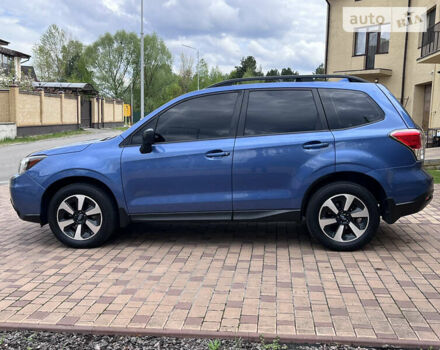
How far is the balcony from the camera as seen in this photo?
18.4 meters

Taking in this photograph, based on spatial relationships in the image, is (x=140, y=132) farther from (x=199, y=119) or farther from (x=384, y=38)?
(x=384, y=38)

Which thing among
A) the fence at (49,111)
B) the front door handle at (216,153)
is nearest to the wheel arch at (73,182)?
the front door handle at (216,153)

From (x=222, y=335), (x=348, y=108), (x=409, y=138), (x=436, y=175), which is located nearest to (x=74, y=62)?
(x=436, y=175)

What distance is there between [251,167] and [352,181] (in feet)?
3.67

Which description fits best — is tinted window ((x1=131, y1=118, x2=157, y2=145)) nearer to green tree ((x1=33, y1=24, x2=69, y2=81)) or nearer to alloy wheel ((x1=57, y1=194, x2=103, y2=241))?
alloy wheel ((x1=57, y1=194, x2=103, y2=241))

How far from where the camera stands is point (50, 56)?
227 ft

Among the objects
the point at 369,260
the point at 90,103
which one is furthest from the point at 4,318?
the point at 90,103

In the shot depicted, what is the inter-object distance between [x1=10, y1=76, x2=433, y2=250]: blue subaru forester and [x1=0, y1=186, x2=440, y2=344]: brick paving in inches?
15.4

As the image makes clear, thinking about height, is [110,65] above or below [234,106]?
above

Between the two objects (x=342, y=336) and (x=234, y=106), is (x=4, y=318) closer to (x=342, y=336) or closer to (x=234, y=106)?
(x=342, y=336)

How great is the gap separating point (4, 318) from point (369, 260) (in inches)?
134

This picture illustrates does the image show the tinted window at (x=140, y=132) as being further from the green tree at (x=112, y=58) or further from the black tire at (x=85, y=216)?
the green tree at (x=112, y=58)

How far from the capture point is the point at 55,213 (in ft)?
17.6

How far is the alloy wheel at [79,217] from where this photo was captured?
530cm
